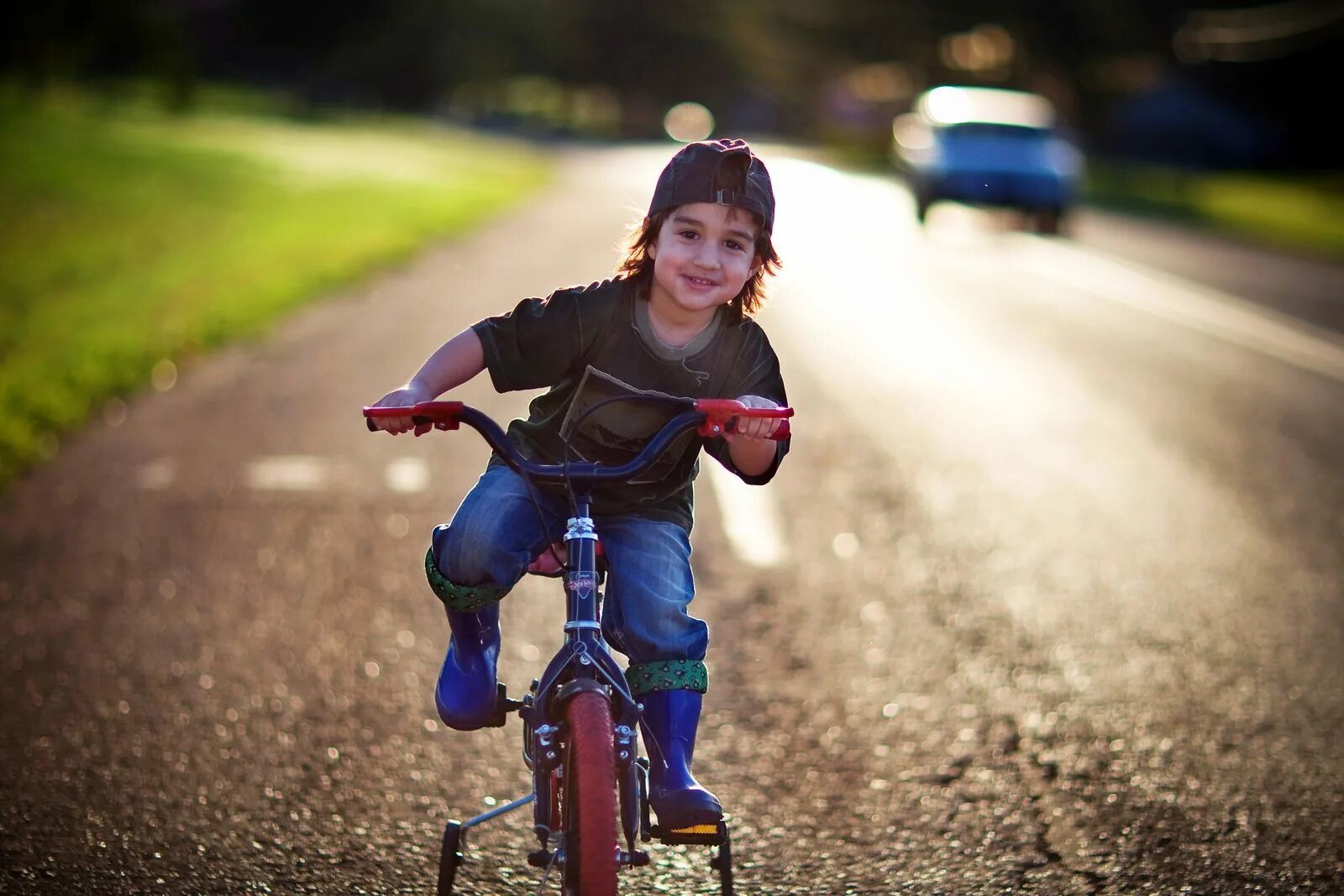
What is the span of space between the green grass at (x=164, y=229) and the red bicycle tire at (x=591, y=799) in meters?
5.75

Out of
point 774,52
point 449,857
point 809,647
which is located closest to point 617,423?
point 449,857

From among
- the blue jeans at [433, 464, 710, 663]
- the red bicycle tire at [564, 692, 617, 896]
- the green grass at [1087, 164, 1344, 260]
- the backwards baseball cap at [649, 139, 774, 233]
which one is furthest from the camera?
the green grass at [1087, 164, 1344, 260]

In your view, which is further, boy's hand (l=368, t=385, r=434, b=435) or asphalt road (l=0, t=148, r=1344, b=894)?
asphalt road (l=0, t=148, r=1344, b=894)

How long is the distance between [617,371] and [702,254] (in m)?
0.32

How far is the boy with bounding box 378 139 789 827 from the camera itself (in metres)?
3.30

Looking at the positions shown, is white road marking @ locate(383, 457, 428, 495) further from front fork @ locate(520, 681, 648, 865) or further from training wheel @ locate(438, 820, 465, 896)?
front fork @ locate(520, 681, 648, 865)

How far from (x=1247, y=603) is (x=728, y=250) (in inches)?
146

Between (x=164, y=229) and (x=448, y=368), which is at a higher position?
(x=164, y=229)

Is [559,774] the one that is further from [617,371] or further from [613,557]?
[617,371]

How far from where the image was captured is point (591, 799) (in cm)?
293

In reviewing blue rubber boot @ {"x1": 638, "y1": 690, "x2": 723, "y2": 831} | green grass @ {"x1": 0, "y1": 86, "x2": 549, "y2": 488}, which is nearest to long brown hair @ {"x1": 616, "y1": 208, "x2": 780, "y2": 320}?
blue rubber boot @ {"x1": 638, "y1": 690, "x2": 723, "y2": 831}

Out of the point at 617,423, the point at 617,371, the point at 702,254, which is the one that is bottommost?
the point at 617,423

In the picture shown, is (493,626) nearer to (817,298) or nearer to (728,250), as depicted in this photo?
(728,250)

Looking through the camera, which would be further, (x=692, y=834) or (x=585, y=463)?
(x=692, y=834)
